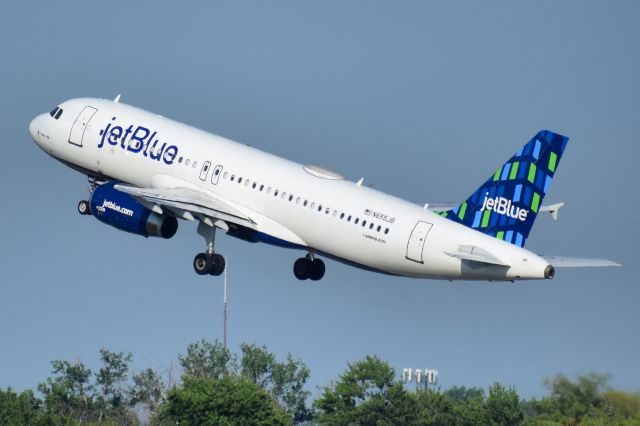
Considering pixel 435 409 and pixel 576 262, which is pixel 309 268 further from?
pixel 435 409

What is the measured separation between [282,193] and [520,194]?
1251 cm

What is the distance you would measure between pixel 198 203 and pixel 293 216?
4.83 meters

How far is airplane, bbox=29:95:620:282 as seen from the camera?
93438 mm

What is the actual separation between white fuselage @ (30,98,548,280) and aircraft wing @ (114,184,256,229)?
511 millimetres

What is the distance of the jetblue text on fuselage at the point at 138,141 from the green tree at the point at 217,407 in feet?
155

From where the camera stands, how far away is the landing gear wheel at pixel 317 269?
105062 mm

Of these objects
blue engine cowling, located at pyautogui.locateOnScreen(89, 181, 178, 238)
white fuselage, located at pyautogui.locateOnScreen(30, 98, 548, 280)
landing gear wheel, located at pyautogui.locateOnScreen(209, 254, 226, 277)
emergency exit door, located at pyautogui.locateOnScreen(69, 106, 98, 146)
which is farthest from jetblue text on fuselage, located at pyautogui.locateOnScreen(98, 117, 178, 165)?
landing gear wheel, located at pyautogui.locateOnScreen(209, 254, 226, 277)

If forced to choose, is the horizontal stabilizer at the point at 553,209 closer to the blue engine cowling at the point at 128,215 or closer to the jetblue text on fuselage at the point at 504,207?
the jetblue text on fuselage at the point at 504,207

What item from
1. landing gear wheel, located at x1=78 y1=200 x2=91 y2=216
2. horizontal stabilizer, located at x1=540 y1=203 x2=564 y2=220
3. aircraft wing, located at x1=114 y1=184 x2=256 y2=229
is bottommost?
aircraft wing, located at x1=114 y1=184 x2=256 y2=229

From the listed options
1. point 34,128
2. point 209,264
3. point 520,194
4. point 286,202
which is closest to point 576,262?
point 520,194

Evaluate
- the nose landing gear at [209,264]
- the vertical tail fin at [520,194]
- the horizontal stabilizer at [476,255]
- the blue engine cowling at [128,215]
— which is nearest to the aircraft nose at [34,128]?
the blue engine cowling at [128,215]

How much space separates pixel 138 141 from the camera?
104m

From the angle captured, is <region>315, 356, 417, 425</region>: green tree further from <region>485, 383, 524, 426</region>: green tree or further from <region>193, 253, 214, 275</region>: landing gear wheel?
<region>193, 253, 214, 275</region>: landing gear wheel

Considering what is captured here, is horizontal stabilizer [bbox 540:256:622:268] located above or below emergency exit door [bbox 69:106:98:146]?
below
